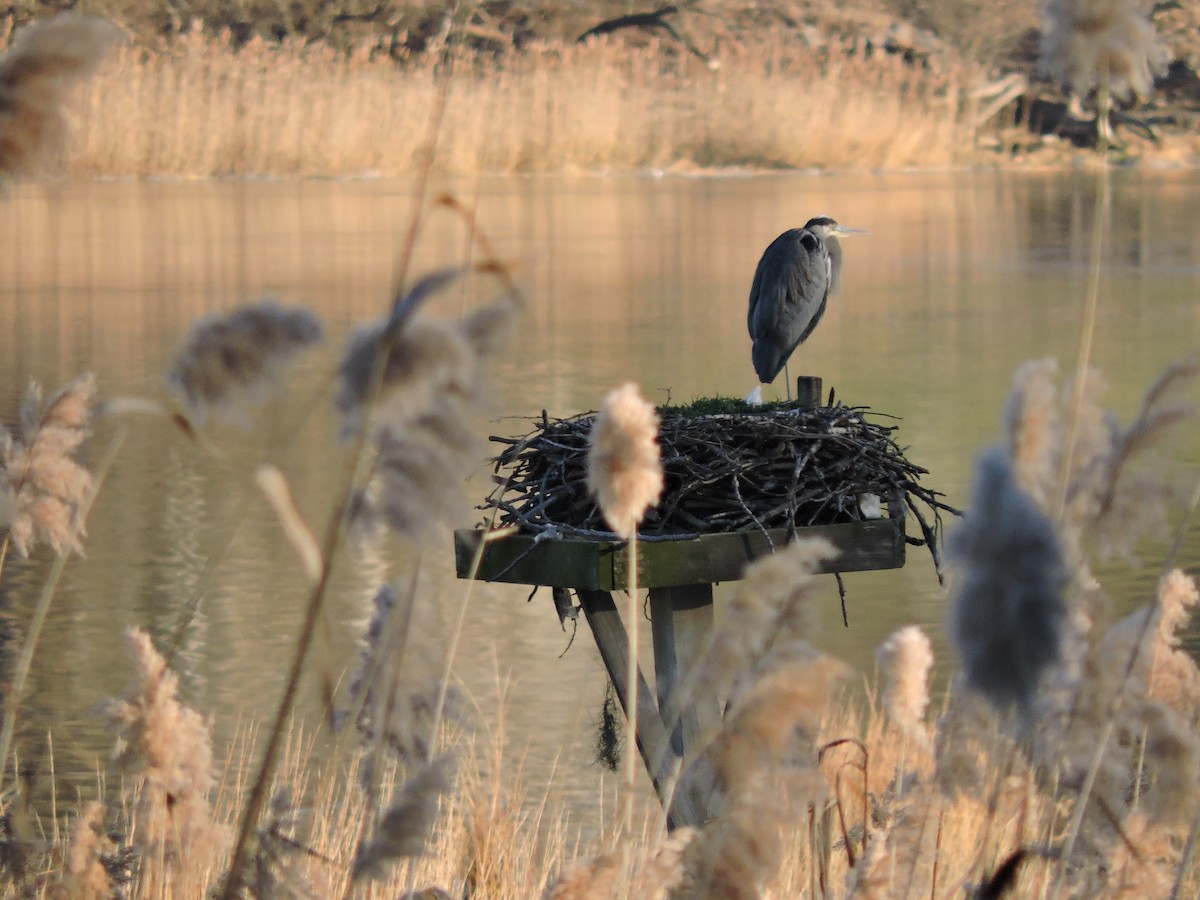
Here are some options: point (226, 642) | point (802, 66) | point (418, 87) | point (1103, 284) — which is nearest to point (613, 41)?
point (802, 66)

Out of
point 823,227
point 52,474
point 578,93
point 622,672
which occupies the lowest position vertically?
point 622,672

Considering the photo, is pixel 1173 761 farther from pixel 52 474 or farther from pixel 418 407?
pixel 52 474

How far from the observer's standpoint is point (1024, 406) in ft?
5.29

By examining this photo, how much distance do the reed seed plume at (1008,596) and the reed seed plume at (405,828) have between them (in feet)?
1.50

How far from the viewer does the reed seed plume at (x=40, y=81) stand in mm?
1482

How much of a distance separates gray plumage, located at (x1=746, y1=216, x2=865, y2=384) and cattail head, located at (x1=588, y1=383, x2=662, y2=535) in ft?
15.1

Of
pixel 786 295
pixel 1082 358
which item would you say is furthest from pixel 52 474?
pixel 786 295

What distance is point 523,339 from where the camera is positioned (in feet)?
58.6

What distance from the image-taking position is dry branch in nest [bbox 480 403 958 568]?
10.7 feet

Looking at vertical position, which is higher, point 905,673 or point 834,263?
point 834,263

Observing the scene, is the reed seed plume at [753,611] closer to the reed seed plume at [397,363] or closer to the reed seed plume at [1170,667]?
the reed seed plume at [397,363]

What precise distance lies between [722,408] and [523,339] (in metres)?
14.1

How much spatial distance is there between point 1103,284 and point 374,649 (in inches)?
754

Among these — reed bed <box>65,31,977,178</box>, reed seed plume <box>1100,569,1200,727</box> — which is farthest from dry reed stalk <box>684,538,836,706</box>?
reed bed <box>65,31,977,178</box>
